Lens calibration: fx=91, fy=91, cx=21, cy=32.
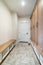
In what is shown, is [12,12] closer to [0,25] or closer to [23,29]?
[23,29]

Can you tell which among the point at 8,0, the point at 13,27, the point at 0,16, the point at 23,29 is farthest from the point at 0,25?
the point at 23,29

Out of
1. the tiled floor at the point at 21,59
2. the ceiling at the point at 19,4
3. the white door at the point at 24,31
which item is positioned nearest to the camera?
the tiled floor at the point at 21,59

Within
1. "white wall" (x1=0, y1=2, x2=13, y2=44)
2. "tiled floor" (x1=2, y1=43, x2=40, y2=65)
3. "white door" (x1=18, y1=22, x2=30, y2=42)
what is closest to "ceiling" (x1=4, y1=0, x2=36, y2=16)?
"white wall" (x1=0, y1=2, x2=13, y2=44)

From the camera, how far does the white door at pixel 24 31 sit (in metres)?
9.00

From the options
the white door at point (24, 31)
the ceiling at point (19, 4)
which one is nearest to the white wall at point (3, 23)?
the ceiling at point (19, 4)

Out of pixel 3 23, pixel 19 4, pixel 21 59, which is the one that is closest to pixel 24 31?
pixel 19 4

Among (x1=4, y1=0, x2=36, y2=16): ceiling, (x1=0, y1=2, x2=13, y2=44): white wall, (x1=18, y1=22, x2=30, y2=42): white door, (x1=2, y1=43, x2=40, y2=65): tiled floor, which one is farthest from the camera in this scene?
(x1=18, y1=22, x2=30, y2=42): white door

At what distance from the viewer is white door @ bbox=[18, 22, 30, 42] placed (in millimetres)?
9000

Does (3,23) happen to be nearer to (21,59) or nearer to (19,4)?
(19,4)

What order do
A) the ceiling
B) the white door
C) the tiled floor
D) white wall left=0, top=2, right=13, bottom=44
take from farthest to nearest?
the white door → the ceiling → white wall left=0, top=2, right=13, bottom=44 → the tiled floor

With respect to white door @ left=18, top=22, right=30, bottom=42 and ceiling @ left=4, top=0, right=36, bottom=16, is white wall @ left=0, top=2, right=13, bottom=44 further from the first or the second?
white door @ left=18, top=22, right=30, bottom=42

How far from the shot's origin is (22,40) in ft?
29.8

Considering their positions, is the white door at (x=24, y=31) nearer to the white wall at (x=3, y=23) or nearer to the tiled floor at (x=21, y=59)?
the white wall at (x=3, y=23)

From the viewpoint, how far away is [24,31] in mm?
9062
